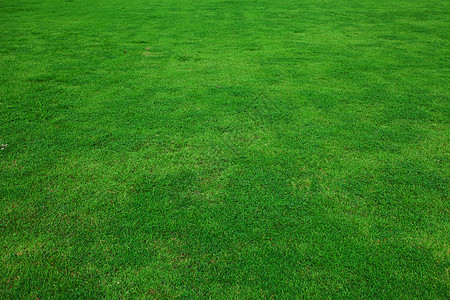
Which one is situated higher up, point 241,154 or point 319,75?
point 319,75

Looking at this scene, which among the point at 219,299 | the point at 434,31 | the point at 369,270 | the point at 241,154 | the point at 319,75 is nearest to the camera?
the point at 219,299

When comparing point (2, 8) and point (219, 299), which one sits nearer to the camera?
point (219, 299)

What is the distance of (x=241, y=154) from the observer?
2.21 m

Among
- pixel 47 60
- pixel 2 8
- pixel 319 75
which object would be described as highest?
pixel 2 8

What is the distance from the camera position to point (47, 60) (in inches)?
160

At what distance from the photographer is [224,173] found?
6.66ft

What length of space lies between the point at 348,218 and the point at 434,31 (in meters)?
6.10

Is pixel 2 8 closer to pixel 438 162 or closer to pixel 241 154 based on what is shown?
pixel 241 154

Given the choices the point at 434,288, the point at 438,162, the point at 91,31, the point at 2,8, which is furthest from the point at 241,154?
the point at 2,8

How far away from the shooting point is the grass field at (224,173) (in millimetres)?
1402

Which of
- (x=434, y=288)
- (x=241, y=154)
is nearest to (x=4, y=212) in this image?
(x=241, y=154)

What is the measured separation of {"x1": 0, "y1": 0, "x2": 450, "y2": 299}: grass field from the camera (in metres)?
1.40

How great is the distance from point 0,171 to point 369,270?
274cm

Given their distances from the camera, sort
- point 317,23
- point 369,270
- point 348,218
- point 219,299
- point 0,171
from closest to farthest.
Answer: point 219,299 → point 369,270 → point 348,218 → point 0,171 → point 317,23
